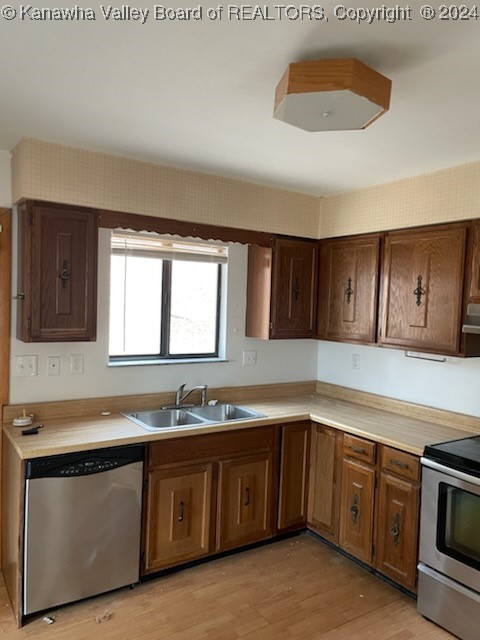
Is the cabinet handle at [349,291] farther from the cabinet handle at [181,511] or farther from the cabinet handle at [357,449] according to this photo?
the cabinet handle at [181,511]

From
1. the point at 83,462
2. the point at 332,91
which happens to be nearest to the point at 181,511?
the point at 83,462

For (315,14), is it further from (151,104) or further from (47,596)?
(47,596)

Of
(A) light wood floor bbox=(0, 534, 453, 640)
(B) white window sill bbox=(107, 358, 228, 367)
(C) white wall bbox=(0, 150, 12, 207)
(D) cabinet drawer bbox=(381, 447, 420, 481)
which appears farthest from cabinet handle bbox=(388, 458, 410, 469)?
(C) white wall bbox=(0, 150, 12, 207)

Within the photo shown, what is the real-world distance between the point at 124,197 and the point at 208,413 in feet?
5.08

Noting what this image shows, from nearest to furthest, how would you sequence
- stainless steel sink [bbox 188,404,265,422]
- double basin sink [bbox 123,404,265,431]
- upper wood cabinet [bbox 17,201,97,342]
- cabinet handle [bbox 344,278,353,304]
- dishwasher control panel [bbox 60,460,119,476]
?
dishwasher control panel [bbox 60,460,119,476] → upper wood cabinet [bbox 17,201,97,342] → double basin sink [bbox 123,404,265,431] → stainless steel sink [bbox 188,404,265,422] → cabinet handle [bbox 344,278,353,304]

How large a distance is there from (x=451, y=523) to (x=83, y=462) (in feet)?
6.20

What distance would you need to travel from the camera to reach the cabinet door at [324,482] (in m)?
3.05

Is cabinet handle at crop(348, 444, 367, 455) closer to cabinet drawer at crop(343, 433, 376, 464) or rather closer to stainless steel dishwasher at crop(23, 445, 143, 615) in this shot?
cabinet drawer at crop(343, 433, 376, 464)

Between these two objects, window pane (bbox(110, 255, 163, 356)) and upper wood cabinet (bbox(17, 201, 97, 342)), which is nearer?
upper wood cabinet (bbox(17, 201, 97, 342))

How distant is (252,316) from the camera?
3580mm

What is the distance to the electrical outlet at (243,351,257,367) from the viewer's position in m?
3.63

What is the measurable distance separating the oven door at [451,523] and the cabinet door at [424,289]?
0.74 m

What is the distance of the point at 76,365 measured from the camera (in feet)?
9.61

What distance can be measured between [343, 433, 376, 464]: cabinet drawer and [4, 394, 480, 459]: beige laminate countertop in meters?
0.05
